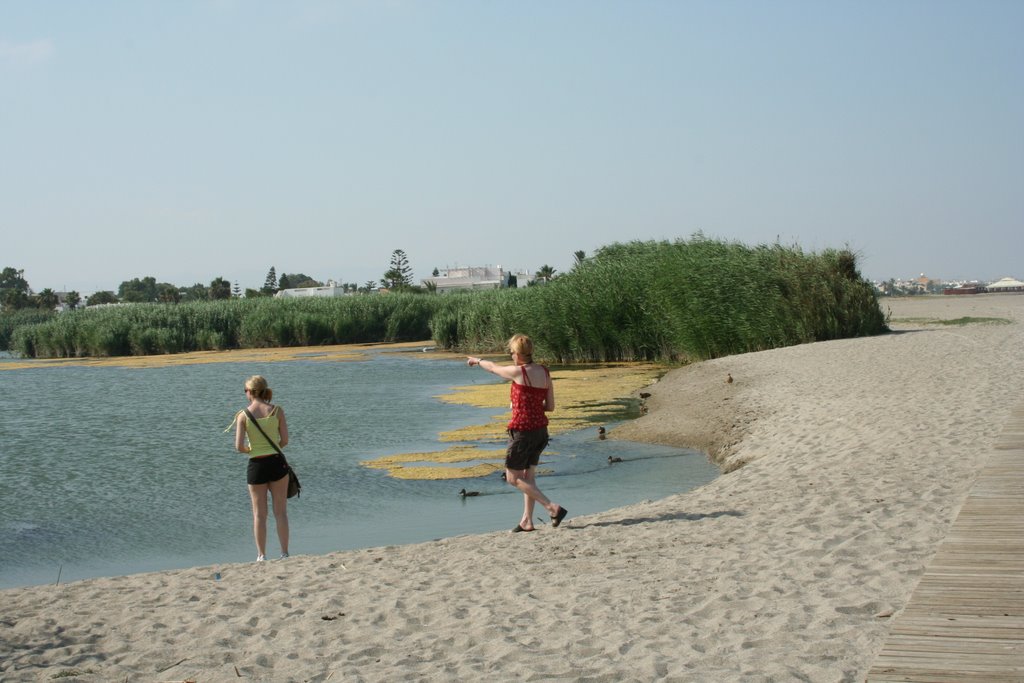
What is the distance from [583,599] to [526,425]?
2.57 metres

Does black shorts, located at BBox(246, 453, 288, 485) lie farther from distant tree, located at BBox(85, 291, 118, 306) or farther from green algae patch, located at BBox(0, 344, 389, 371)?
distant tree, located at BBox(85, 291, 118, 306)

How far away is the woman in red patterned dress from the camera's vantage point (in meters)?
9.59

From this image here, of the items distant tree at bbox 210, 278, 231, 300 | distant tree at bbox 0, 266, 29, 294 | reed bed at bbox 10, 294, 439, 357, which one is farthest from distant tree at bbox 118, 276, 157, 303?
reed bed at bbox 10, 294, 439, 357

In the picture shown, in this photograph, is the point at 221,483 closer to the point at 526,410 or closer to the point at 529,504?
the point at 529,504

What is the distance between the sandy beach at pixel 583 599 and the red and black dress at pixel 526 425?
695 mm

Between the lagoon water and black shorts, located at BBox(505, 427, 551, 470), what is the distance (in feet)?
7.66

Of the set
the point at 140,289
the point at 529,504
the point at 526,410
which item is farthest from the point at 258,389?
the point at 140,289

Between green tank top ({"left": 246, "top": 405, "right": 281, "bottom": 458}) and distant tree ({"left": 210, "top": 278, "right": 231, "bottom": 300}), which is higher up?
distant tree ({"left": 210, "top": 278, "right": 231, "bottom": 300})

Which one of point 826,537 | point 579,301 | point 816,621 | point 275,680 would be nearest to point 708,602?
point 816,621

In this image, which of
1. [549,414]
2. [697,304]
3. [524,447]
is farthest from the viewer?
[697,304]

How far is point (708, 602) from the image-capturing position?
7.07m

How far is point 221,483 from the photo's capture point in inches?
641

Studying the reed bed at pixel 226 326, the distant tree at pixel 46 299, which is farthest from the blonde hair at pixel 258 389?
the distant tree at pixel 46 299

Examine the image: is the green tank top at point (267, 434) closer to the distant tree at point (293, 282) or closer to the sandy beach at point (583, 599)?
the sandy beach at point (583, 599)
